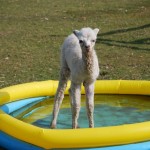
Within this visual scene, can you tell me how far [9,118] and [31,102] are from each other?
2.06m

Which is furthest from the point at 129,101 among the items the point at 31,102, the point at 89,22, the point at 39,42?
Answer: the point at 89,22

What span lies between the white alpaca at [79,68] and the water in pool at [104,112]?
1.88ft

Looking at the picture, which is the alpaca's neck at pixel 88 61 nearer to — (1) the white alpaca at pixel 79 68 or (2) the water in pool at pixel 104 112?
(1) the white alpaca at pixel 79 68

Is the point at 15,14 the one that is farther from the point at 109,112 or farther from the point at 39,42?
the point at 109,112

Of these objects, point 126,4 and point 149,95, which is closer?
point 149,95

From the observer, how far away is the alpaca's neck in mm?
5906

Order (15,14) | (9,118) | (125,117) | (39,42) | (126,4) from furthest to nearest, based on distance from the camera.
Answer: (126,4)
(15,14)
(39,42)
(125,117)
(9,118)

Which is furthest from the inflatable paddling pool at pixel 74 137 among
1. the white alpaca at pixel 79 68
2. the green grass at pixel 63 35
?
the green grass at pixel 63 35

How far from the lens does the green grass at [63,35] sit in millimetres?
10727

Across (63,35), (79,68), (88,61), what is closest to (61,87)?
(79,68)

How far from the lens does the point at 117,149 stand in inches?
219

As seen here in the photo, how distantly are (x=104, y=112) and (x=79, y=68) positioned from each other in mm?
1881

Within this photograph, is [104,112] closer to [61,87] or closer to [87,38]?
[61,87]

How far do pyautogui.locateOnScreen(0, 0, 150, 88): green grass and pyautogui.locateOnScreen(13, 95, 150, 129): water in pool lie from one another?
5.37 feet
